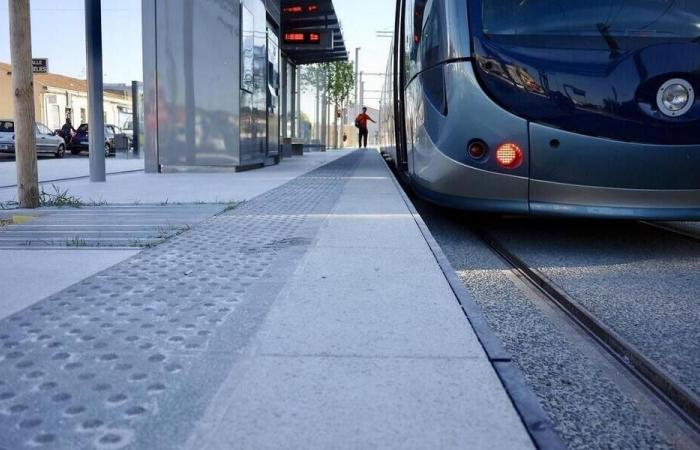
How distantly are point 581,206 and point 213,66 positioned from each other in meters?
8.50

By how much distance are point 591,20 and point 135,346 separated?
4.05 metres

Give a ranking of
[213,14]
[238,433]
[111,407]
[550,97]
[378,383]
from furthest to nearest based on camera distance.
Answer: [213,14]
[550,97]
[378,383]
[111,407]
[238,433]

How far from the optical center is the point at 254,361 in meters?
2.20

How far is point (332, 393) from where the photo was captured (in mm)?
1959

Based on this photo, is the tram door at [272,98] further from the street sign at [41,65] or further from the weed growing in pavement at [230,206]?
the weed growing in pavement at [230,206]

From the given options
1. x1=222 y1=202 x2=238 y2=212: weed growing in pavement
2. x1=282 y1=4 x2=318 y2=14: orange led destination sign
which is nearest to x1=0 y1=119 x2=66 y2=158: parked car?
x1=282 y1=4 x2=318 y2=14: orange led destination sign

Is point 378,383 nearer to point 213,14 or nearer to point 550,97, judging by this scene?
point 550,97

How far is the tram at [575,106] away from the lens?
4578 mm

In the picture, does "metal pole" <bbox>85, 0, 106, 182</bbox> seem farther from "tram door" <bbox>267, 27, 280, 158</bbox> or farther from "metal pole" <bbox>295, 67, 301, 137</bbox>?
"metal pole" <bbox>295, 67, 301, 137</bbox>

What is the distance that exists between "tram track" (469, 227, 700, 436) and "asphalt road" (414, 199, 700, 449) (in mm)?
79

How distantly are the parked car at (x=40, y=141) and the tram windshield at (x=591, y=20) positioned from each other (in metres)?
21.0

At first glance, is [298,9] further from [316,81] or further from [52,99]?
[52,99]

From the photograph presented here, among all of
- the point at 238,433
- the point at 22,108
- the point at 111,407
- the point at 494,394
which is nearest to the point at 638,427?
the point at 494,394

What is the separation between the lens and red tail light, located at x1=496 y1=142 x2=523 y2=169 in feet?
15.5
